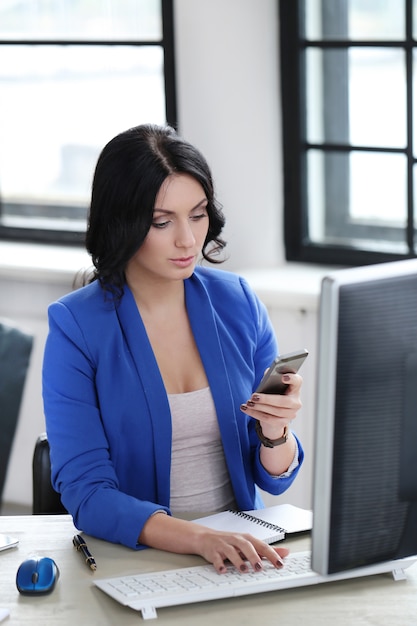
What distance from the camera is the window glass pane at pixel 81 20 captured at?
3.43 metres

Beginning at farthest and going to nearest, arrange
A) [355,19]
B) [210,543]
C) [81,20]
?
1. [81,20]
2. [355,19]
3. [210,543]

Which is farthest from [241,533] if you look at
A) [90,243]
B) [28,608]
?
[90,243]

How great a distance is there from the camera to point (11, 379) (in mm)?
2658

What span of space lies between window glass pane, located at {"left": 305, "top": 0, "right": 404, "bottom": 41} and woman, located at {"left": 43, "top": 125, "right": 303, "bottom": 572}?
119 cm

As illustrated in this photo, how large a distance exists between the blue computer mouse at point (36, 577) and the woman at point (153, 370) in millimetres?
163

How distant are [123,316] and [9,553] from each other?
0.47 m

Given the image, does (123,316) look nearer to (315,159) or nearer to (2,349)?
(2,349)

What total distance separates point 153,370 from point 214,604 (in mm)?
512

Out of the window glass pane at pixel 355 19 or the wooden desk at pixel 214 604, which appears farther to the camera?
the window glass pane at pixel 355 19

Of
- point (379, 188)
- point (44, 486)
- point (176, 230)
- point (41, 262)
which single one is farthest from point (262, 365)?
point (41, 262)

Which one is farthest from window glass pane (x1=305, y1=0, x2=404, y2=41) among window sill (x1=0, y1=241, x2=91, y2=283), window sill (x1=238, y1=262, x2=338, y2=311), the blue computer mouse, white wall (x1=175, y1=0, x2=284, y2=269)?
the blue computer mouse

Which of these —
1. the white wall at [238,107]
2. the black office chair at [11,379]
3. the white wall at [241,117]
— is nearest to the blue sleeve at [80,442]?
the black office chair at [11,379]

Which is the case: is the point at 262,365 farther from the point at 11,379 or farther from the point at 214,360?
the point at 11,379

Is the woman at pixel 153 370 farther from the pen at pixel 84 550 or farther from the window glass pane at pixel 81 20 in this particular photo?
the window glass pane at pixel 81 20
